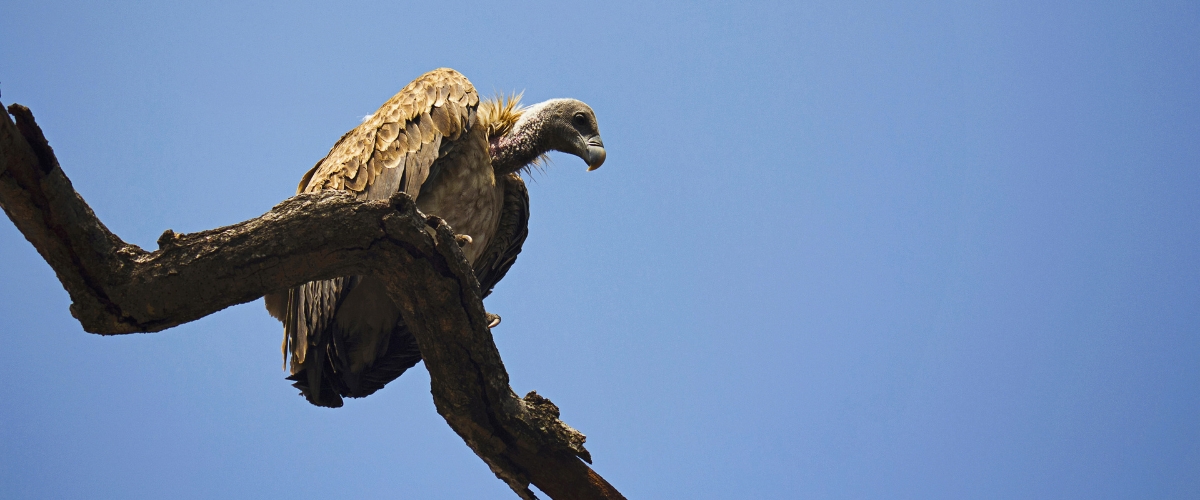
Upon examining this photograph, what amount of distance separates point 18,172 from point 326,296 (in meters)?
2.39

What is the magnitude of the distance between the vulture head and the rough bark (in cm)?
268

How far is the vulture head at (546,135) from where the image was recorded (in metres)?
6.96

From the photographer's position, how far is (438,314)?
4.33 metres

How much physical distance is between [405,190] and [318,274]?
71.1 inches

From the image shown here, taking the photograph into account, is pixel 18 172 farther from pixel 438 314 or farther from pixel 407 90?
pixel 407 90

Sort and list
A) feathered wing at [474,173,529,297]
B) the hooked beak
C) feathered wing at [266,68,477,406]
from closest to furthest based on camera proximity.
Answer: feathered wing at [266,68,477,406] < feathered wing at [474,173,529,297] < the hooked beak

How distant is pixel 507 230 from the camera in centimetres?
715

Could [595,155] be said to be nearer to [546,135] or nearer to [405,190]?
[546,135]

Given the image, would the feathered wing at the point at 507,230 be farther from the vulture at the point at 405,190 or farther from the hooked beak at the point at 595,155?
the hooked beak at the point at 595,155

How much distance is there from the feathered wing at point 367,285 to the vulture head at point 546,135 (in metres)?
0.53

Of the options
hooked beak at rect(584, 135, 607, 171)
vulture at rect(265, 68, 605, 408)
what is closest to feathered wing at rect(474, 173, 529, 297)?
vulture at rect(265, 68, 605, 408)

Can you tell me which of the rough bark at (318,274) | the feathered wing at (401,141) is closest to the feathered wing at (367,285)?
the feathered wing at (401,141)

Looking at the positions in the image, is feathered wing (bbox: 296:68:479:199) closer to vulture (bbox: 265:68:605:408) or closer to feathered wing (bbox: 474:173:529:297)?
vulture (bbox: 265:68:605:408)

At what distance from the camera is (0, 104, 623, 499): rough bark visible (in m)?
3.43
